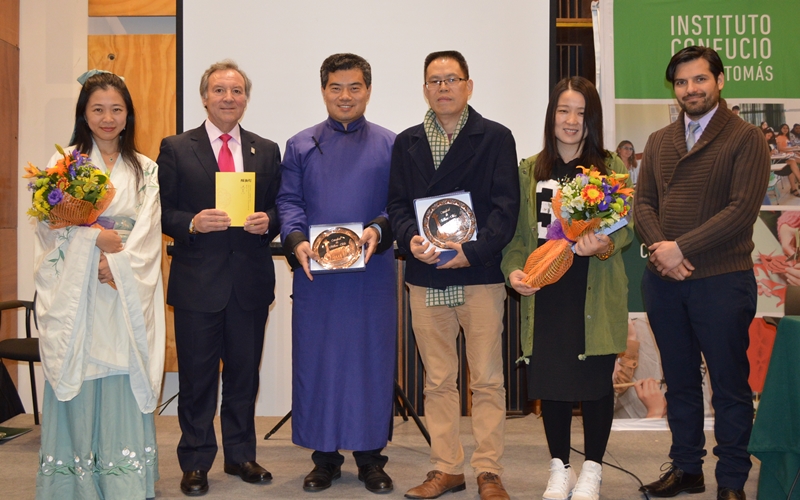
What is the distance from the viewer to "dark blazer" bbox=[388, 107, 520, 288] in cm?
294

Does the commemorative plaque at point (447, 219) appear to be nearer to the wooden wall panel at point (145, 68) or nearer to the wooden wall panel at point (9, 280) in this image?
the wooden wall panel at point (145, 68)

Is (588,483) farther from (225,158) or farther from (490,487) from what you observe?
(225,158)

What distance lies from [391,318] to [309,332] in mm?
377

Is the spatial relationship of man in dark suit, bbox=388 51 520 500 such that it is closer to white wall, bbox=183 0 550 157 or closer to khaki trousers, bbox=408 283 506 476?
khaki trousers, bbox=408 283 506 476

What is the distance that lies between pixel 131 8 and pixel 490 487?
151 inches

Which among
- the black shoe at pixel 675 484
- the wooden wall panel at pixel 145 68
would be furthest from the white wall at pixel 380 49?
the black shoe at pixel 675 484

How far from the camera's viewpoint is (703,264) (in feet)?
9.75

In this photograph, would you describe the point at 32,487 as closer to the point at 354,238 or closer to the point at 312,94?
the point at 354,238

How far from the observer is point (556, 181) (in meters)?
2.91

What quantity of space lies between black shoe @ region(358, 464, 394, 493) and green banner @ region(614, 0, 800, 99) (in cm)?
276

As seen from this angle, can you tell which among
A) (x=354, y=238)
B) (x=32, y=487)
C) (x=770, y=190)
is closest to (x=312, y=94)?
(x=354, y=238)

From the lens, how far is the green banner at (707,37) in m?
4.41

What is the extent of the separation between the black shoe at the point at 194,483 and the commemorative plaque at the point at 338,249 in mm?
1058

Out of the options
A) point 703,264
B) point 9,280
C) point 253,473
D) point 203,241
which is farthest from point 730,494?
point 9,280
